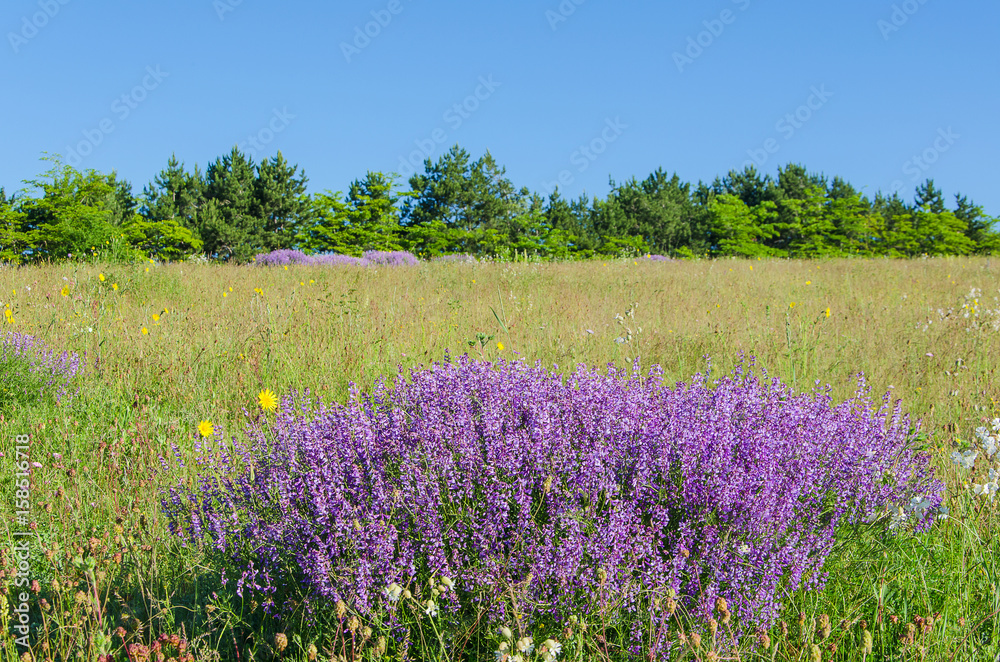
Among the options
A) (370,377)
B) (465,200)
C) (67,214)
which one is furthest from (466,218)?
(370,377)

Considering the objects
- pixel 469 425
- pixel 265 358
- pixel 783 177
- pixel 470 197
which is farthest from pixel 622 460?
pixel 783 177

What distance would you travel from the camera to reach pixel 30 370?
3.81m

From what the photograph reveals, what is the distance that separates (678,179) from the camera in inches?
1838

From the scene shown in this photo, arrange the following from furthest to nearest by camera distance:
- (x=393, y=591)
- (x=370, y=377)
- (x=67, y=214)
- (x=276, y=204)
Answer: (x=276, y=204) < (x=67, y=214) < (x=370, y=377) < (x=393, y=591)

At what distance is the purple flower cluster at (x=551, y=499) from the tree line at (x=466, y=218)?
3224 centimetres

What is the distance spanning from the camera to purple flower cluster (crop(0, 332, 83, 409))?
144 inches

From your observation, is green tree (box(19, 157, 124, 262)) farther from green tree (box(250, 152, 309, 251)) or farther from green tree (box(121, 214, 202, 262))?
green tree (box(250, 152, 309, 251))

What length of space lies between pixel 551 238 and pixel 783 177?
57.2 feet

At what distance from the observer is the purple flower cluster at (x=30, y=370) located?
366 centimetres

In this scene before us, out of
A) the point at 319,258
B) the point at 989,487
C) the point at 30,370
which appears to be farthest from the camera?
the point at 319,258

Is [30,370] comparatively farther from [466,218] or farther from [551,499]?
[466,218]

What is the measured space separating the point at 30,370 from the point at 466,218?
36687 millimetres

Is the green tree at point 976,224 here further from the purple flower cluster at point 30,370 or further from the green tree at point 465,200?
the purple flower cluster at point 30,370

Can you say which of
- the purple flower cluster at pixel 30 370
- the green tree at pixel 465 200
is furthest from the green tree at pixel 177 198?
the purple flower cluster at pixel 30 370
